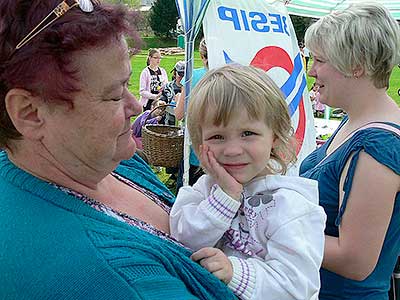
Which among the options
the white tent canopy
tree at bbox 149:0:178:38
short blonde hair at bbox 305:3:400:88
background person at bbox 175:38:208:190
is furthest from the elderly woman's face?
tree at bbox 149:0:178:38

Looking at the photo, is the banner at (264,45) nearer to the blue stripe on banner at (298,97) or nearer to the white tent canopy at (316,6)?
the blue stripe on banner at (298,97)

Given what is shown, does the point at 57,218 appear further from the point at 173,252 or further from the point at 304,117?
the point at 304,117

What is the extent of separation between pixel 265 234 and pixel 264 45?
3033 mm

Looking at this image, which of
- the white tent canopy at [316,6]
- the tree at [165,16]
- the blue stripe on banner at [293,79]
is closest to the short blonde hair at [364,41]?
the blue stripe on banner at [293,79]

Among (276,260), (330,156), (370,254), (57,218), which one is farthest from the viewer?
(330,156)

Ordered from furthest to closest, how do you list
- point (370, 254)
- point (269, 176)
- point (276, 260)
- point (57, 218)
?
point (370, 254) → point (269, 176) → point (276, 260) → point (57, 218)

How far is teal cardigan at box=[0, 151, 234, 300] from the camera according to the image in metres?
1.06

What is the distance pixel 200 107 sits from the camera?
1563 millimetres

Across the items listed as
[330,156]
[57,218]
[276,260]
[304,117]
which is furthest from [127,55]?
[304,117]

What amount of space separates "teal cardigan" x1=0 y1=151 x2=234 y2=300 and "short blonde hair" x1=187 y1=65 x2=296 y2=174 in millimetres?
461

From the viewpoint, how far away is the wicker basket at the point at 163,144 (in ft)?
19.1

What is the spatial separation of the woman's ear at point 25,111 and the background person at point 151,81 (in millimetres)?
7663

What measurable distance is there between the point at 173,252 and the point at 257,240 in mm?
297

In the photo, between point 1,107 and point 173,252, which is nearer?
point 1,107
